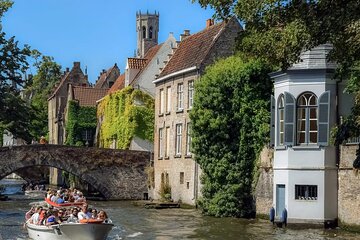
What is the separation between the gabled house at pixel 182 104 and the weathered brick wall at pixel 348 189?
40.8ft

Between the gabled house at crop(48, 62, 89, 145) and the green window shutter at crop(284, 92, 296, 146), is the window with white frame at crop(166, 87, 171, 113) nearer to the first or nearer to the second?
the green window shutter at crop(284, 92, 296, 146)

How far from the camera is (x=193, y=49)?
49.7 metres

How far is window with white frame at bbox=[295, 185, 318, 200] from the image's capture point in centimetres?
3394

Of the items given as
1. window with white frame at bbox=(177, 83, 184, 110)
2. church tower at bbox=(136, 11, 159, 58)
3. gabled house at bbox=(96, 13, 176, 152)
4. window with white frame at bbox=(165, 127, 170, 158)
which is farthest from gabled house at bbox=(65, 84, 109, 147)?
church tower at bbox=(136, 11, 159, 58)

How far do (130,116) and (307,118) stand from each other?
25.3 meters

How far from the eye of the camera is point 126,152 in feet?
179

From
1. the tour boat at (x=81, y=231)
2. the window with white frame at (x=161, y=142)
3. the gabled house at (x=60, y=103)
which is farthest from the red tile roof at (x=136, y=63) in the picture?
the tour boat at (x=81, y=231)

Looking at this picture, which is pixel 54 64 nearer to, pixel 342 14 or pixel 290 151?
pixel 290 151

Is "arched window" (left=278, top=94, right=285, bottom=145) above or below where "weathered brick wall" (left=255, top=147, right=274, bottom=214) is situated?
above

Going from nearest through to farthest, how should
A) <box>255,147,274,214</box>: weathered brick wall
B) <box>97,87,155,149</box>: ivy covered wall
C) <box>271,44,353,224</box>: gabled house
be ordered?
<box>271,44,353,224</box>: gabled house
<box>255,147,274,214</box>: weathered brick wall
<box>97,87,155,149</box>: ivy covered wall

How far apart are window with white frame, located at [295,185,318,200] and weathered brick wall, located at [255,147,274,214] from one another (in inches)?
103

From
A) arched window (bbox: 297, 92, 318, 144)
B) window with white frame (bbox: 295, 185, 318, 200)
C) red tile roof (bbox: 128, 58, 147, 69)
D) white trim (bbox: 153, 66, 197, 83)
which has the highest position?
red tile roof (bbox: 128, 58, 147, 69)

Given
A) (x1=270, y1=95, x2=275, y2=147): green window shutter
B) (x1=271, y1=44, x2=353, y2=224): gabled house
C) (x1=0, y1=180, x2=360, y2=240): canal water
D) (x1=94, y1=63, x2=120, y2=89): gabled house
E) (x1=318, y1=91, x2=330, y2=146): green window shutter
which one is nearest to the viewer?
(x1=0, y1=180, x2=360, y2=240): canal water

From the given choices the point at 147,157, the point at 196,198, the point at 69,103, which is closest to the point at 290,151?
the point at 196,198
